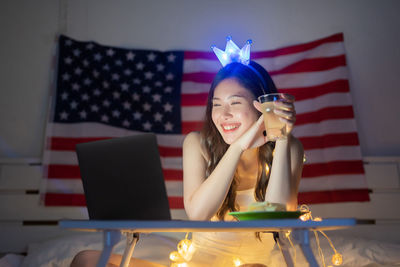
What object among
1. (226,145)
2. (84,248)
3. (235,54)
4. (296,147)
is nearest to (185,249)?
(226,145)

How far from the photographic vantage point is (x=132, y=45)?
3.15m

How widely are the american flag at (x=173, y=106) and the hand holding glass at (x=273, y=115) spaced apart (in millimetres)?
1642

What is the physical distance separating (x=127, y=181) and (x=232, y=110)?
2.58ft

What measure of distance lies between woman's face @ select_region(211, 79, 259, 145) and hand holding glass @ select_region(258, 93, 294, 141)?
0.39 meters

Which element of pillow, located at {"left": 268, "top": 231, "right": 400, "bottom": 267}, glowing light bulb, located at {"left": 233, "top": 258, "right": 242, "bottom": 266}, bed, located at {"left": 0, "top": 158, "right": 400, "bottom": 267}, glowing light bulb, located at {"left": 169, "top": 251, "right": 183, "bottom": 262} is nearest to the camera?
glowing light bulb, located at {"left": 169, "top": 251, "right": 183, "bottom": 262}

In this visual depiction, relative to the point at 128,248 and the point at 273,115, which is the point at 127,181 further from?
the point at 273,115

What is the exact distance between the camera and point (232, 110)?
1625 millimetres

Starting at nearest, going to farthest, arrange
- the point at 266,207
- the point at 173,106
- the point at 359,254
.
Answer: the point at 266,207 < the point at 359,254 < the point at 173,106

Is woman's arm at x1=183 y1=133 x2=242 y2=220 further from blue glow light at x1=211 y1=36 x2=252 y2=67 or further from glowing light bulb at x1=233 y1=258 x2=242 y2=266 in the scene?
blue glow light at x1=211 y1=36 x2=252 y2=67

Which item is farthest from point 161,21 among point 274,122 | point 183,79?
point 274,122

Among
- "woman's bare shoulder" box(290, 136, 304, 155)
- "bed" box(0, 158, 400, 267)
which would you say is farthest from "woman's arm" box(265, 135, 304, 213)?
"bed" box(0, 158, 400, 267)

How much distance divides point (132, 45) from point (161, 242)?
1641mm

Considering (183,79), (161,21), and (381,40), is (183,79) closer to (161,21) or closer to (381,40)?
(161,21)

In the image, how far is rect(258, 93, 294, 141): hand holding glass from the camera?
44.2 inches
